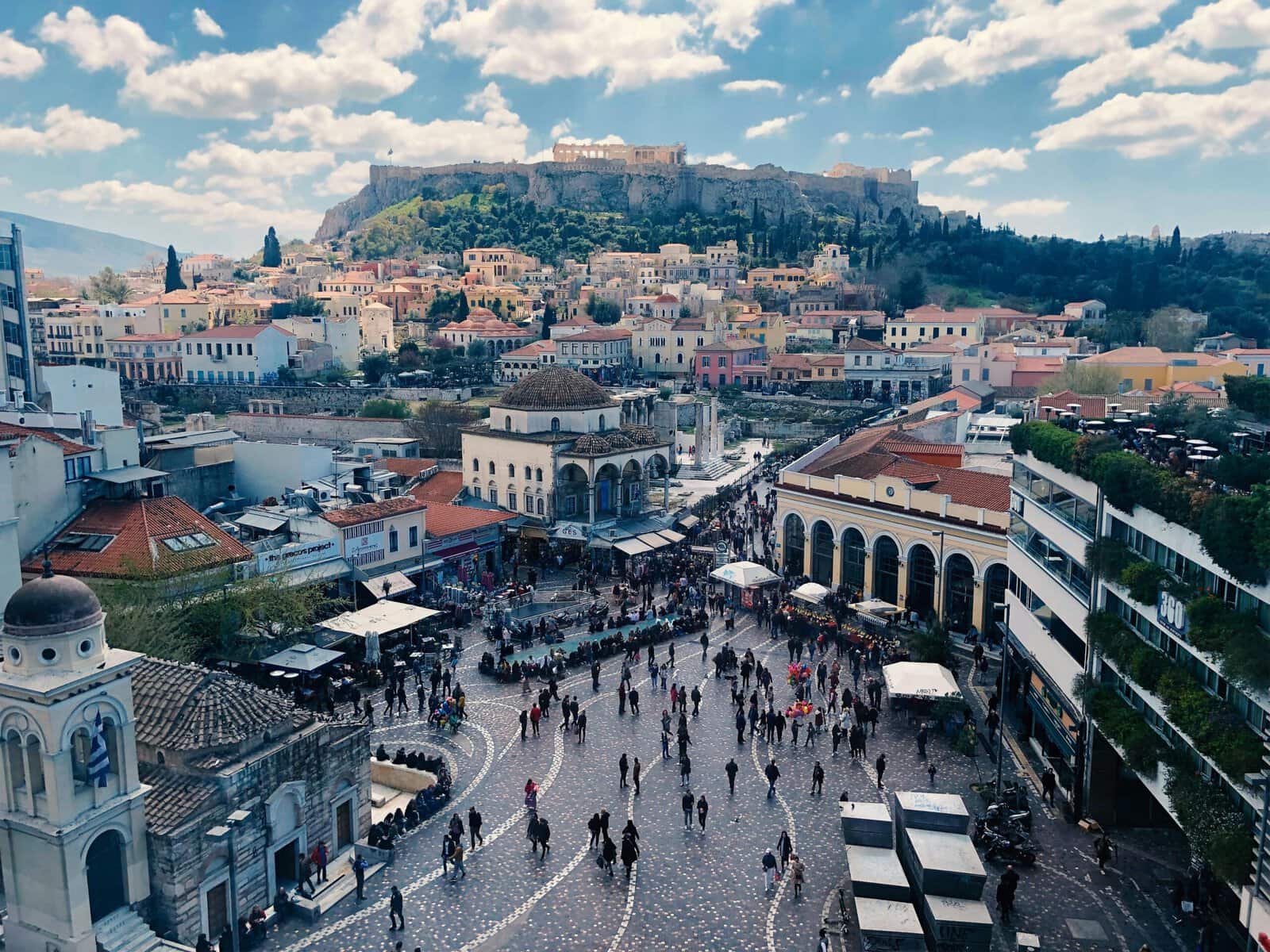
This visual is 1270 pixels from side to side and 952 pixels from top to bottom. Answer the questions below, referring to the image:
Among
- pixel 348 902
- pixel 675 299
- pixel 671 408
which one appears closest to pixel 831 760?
pixel 348 902

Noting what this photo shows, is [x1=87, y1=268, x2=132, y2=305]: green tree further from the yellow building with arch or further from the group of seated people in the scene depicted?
the group of seated people

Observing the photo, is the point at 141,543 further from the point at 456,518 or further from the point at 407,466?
the point at 407,466

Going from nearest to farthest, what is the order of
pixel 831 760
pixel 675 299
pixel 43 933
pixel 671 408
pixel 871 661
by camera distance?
pixel 43 933
pixel 831 760
pixel 871 661
pixel 671 408
pixel 675 299

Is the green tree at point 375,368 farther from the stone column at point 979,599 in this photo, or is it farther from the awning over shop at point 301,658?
the stone column at point 979,599

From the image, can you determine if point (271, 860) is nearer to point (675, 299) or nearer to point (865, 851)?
point (865, 851)

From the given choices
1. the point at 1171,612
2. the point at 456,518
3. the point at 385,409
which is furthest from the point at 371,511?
the point at 385,409

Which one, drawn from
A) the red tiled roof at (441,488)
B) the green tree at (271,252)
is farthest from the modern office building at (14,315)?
the green tree at (271,252)

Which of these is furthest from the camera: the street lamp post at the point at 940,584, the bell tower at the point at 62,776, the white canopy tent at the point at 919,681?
the street lamp post at the point at 940,584
